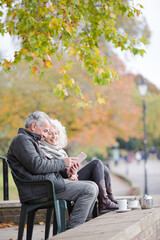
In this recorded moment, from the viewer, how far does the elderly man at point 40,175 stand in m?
4.70

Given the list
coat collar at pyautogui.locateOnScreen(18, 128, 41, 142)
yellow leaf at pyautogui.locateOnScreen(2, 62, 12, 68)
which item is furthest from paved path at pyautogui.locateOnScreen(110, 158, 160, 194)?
coat collar at pyautogui.locateOnScreen(18, 128, 41, 142)

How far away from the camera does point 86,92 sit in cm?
2358

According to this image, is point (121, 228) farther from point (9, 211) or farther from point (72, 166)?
point (9, 211)

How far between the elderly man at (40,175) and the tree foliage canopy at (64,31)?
8.88ft

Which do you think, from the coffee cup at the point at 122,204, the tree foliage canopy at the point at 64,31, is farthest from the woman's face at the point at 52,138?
the tree foliage canopy at the point at 64,31

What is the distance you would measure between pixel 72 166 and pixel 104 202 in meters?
0.70

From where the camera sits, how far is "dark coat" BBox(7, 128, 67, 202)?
4.68 metres

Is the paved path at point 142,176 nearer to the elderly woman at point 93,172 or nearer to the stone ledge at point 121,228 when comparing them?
the elderly woman at point 93,172

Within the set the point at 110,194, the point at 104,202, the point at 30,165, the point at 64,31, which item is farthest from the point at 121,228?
the point at 64,31

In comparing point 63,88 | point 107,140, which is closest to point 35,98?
point 107,140

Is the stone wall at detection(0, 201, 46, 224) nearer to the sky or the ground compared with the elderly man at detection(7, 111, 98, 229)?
nearer to the ground

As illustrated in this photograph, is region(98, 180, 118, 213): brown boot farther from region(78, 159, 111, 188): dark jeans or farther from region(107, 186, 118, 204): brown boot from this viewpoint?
region(107, 186, 118, 204): brown boot

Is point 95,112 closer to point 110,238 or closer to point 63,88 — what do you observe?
point 63,88

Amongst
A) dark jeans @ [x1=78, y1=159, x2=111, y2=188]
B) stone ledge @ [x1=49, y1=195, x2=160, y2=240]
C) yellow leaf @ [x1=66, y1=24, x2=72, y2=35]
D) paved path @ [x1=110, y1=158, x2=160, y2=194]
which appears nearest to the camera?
stone ledge @ [x1=49, y1=195, x2=160, y2=240]
